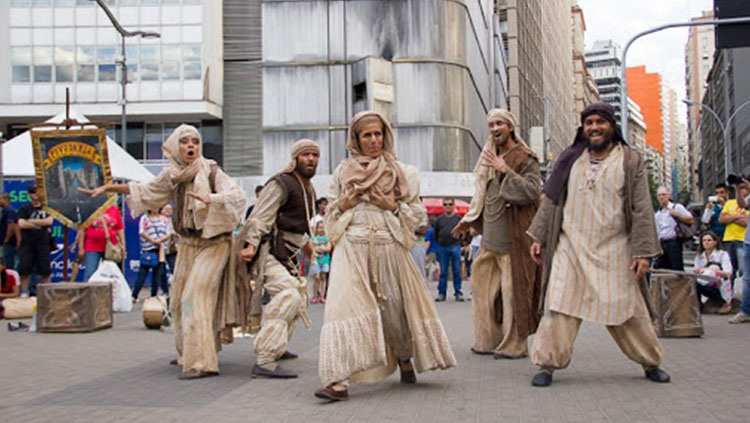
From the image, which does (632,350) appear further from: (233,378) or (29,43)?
(29,43)

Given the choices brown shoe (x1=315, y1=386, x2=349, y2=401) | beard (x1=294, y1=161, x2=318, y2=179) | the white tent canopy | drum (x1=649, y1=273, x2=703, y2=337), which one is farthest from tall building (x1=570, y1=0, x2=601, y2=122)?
brown shoe (x1=315, y1=386, x2=349, y2=401)

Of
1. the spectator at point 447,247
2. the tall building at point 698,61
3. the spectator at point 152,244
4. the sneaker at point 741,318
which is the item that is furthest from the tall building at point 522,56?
the tall building at point 698,61

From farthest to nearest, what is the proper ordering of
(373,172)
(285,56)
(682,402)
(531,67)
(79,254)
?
(531,67) → (285,56) → (79,254) → (373,172) → (682,402)

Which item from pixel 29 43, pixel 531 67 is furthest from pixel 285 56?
pixel 531 67

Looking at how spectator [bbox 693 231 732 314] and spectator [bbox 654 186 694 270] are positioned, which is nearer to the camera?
spectator [bbox 693 231 732 314]

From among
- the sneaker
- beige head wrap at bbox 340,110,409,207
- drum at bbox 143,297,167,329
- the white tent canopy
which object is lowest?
the sneaker

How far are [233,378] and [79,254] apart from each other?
792 centimetres

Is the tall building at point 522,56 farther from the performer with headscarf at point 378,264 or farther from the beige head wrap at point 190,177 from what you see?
the performer with headscarf at point 378,264

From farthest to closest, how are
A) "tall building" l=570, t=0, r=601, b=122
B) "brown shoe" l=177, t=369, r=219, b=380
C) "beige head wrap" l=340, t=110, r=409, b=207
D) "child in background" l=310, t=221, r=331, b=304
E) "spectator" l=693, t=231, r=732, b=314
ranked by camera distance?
"tall building" l=570, t=0, r=601, b=122
"child in background" l=310, t=221, r=331, b=304
"spectator" l=693, t=231, r=732, b=314
"brown shoe" l=177, t=369, r=219, b=380
"beige head wrap" l=340, t=110, r=409, b=207

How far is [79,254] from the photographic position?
1400 cm

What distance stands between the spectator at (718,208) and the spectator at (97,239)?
31.1 ft

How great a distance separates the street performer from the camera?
617 cm

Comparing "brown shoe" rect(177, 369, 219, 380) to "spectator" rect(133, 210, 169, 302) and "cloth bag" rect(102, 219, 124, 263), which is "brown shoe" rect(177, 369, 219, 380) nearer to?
"spectator" rect(133, 210, 169, 302)

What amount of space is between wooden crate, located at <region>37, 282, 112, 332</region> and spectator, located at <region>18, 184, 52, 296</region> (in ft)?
10.1
